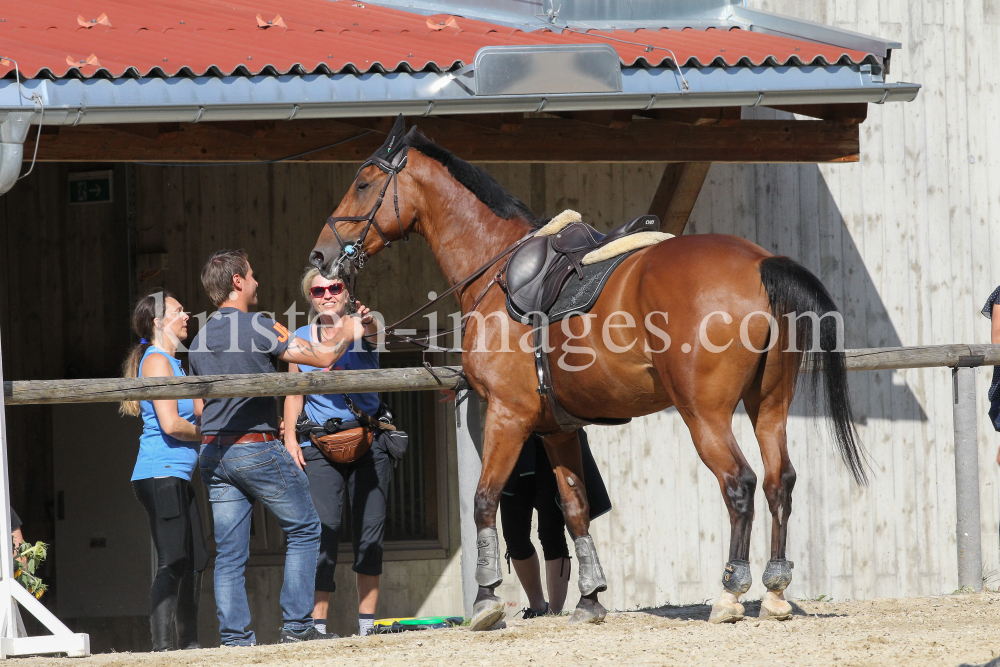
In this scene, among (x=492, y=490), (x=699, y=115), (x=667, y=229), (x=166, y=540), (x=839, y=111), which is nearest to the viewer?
(x=492, y=490)

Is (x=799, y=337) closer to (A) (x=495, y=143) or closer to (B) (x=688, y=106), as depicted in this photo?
(B) (x=688, y=106)

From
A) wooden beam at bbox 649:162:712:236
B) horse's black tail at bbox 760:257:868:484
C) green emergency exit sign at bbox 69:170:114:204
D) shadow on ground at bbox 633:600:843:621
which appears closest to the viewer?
horse's black tail at bbox 760:257:868:484

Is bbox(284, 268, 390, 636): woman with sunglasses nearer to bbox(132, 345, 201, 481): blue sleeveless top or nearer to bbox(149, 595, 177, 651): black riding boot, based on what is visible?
bbox(132, 345, 201, 481): blue sleeveless top

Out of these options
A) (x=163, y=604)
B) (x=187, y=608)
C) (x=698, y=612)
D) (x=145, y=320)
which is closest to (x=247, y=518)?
(x=163, y=604)

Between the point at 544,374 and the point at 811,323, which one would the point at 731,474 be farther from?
the point at 544,374

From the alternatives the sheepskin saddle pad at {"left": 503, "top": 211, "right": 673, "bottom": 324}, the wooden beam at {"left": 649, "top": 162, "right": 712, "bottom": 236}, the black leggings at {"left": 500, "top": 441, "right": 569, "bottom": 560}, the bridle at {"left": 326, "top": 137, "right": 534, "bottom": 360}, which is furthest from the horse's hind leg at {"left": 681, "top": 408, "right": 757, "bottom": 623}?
the wooden beam at {"left": 649, "top": 162, "right": 712, "bottom": 236}

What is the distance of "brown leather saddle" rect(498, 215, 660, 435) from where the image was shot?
4496mm

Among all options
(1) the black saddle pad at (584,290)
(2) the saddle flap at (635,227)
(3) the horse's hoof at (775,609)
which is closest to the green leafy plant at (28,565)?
(1) the black saddle pad at (584,290)

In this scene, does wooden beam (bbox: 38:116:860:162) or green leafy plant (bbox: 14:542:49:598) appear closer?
green leafy plant (bbox: 14:542:49:598)

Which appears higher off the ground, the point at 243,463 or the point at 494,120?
the point at 494,120

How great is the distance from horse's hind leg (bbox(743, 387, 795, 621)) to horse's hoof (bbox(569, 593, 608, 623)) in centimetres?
77

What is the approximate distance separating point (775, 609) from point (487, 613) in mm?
1186

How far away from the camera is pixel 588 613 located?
4.66 meters

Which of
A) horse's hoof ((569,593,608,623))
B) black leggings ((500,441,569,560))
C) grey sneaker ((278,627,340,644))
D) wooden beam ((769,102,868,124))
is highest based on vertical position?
wooden beam ((769,102,868,124))
